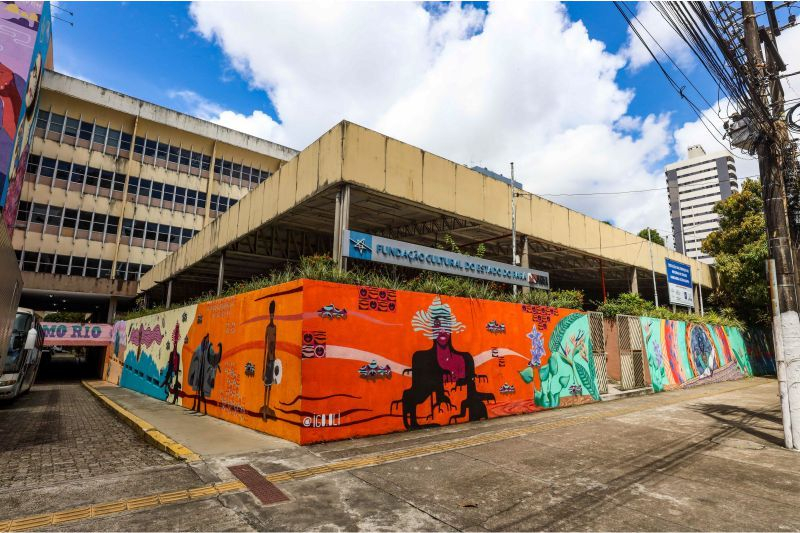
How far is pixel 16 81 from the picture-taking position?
79.2 ft

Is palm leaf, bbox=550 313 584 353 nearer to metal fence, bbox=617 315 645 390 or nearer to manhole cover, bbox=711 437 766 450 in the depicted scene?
metal fence, bbox=617 315 645 390

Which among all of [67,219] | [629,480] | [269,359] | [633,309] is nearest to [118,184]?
[67,219]

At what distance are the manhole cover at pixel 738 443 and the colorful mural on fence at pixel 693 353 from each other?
8859 mm

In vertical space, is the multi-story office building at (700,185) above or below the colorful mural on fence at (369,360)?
above

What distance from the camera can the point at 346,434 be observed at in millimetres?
7430

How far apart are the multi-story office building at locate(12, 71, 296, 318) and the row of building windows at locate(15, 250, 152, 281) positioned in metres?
0.07

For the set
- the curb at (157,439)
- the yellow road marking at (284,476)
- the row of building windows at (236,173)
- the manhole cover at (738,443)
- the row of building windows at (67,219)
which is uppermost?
the row of building windows at (236,173)

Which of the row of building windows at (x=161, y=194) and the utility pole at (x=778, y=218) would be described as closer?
the utility pole at (x=778, y=218)

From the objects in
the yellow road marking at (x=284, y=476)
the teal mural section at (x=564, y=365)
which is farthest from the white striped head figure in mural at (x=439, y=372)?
the teal mural section at (x=564, y=365)

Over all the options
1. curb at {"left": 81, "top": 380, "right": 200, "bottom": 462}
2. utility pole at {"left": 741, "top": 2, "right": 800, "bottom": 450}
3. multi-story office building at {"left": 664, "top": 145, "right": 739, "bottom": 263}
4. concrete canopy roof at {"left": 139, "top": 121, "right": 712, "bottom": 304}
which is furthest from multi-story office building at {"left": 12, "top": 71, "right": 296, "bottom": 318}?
multi-story office building at {"left": 664, "top": 145, "right": 739, "bottom": 263}

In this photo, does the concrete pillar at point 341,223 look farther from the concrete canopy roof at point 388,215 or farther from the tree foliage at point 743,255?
the tree foliage at point 743,255

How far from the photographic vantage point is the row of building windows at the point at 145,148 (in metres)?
33.8

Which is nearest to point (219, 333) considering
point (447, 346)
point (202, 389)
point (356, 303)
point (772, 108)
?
point (202, 389)

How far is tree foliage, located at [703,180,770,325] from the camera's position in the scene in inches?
938
